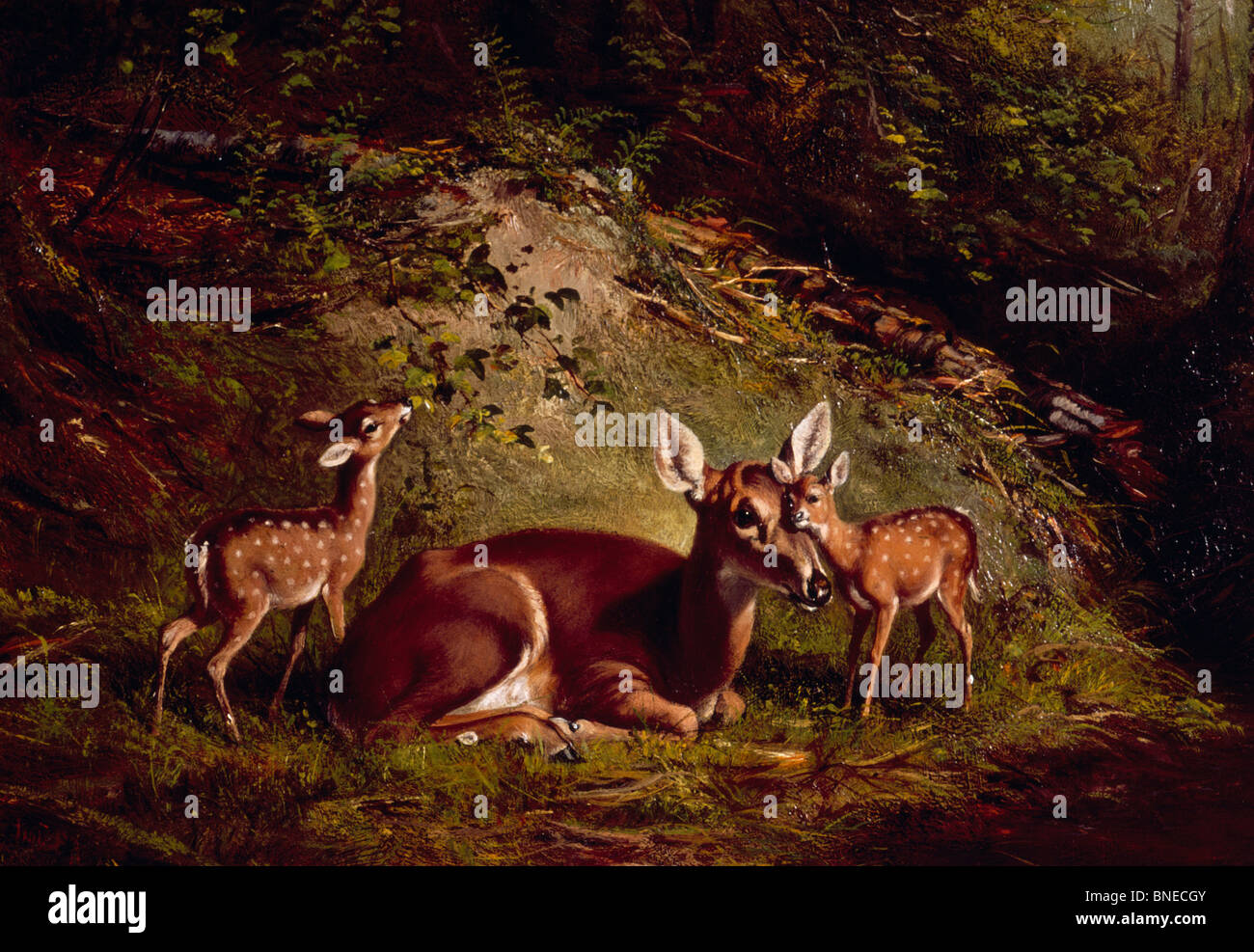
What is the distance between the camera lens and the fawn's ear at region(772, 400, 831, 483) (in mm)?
3826

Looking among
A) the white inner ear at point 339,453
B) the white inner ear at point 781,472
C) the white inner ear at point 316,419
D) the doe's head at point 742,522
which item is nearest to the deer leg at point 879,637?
the doe's head at point 742,522

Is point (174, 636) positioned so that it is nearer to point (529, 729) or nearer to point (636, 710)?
point (529, 729)

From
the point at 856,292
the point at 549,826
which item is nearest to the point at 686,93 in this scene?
the point at 856,292

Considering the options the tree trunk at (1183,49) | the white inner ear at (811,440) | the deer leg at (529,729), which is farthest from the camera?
the tree trunk at (1183,49)

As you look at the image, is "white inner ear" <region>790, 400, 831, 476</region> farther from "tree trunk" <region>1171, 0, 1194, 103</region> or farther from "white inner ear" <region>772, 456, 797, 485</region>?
"tree trunk" <region>1171, 0, 1194, 103</region>

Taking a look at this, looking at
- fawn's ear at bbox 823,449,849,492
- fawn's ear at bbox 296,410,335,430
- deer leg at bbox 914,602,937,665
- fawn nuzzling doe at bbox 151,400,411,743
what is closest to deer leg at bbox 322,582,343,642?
fawn nuzzling doe at bbox 151,400,411,743

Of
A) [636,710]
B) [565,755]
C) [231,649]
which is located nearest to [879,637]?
[636,710]

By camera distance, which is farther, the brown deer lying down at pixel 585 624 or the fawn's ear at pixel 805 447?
the fawn's ear at pixel 805 447

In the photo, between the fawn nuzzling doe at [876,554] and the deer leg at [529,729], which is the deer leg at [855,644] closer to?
the fawn nuzzling doe at [876,554]

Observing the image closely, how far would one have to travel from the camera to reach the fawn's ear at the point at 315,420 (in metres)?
3.83

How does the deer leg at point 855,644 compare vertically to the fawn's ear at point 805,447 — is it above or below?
below

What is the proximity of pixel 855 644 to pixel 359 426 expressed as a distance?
1.79 meters

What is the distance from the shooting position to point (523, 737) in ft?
→ 11.9

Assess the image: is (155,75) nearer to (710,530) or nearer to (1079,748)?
(710,530)
